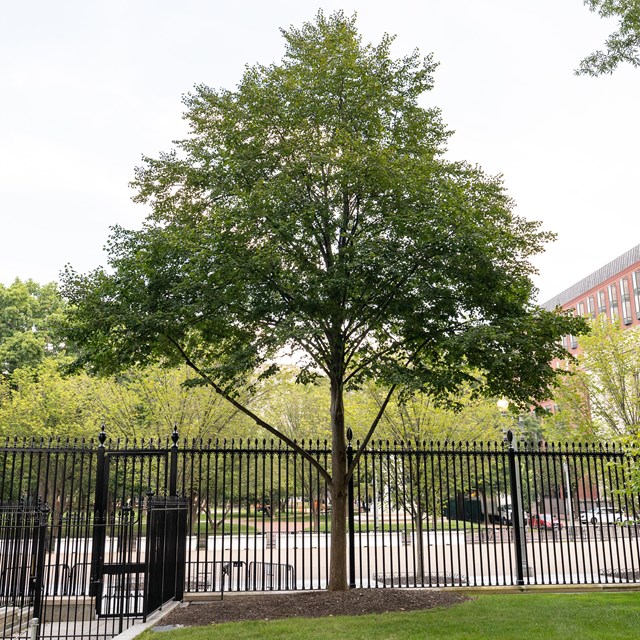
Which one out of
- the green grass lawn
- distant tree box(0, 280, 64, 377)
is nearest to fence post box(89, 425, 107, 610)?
the green grass lawn

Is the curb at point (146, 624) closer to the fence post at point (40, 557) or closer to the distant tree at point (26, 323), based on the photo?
the fence post at point (40, 557)

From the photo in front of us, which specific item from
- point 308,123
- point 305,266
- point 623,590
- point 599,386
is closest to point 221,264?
point 305,266

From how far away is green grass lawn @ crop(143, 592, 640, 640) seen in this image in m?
8.42

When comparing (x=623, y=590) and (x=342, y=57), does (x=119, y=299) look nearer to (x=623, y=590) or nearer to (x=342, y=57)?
(x=342, y=57)

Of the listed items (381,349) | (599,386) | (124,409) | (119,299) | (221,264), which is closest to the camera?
(221,264)

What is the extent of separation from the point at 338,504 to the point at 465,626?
3226 mm

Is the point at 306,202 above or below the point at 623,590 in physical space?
above

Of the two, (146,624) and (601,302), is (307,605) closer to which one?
(146,624)

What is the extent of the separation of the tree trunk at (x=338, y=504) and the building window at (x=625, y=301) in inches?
2025

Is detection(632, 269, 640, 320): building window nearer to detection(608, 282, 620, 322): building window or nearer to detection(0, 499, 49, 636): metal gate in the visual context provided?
detection(608, 282, 620, 322): building window

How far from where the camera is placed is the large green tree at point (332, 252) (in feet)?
33.4

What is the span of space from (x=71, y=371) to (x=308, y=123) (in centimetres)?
593

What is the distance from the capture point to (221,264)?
10.0m

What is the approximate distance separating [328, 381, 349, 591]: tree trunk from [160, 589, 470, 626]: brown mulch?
0.34m
